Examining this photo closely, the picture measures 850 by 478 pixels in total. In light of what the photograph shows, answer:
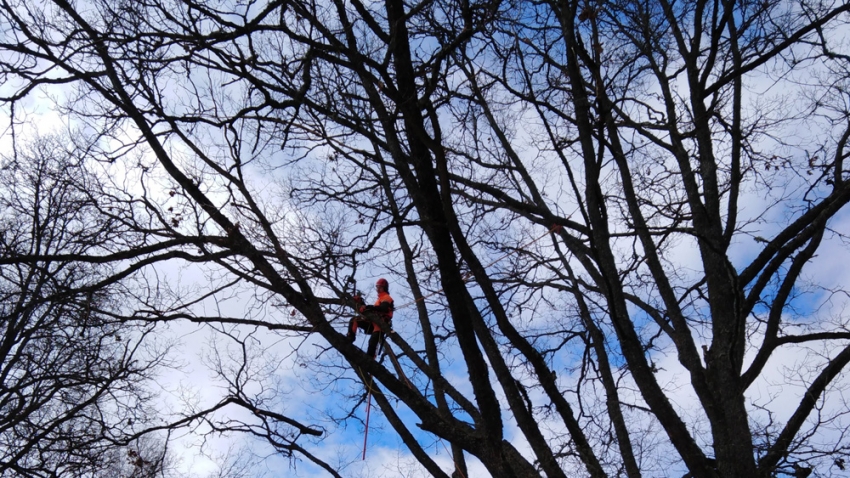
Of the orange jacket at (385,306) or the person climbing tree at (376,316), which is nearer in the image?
the person climbing tree at (376,316)

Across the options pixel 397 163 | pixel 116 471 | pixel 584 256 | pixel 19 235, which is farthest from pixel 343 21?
pixel 116 471

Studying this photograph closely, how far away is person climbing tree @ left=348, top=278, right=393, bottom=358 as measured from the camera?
17.8 ft

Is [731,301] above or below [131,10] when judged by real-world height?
below

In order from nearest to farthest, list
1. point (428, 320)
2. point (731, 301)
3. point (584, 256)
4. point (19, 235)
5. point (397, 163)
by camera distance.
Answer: point (397, 163), point (731, 301), point (584, 256), point (428, 320), point (19, 235)

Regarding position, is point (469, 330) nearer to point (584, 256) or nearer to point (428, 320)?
point (584, 256)

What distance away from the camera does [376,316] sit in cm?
542

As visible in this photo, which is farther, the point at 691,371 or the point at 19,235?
the point at 19,235

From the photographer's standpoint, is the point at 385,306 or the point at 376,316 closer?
the point at 376,316

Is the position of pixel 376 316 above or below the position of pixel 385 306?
below

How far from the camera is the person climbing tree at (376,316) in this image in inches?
214

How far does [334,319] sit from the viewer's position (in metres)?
5.05

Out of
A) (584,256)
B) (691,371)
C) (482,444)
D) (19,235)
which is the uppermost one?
(19,235)

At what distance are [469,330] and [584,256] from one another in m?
2.74

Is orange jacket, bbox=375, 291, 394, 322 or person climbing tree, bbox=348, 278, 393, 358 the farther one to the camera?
orange jacket, bbox=375, 291, 394, 322
